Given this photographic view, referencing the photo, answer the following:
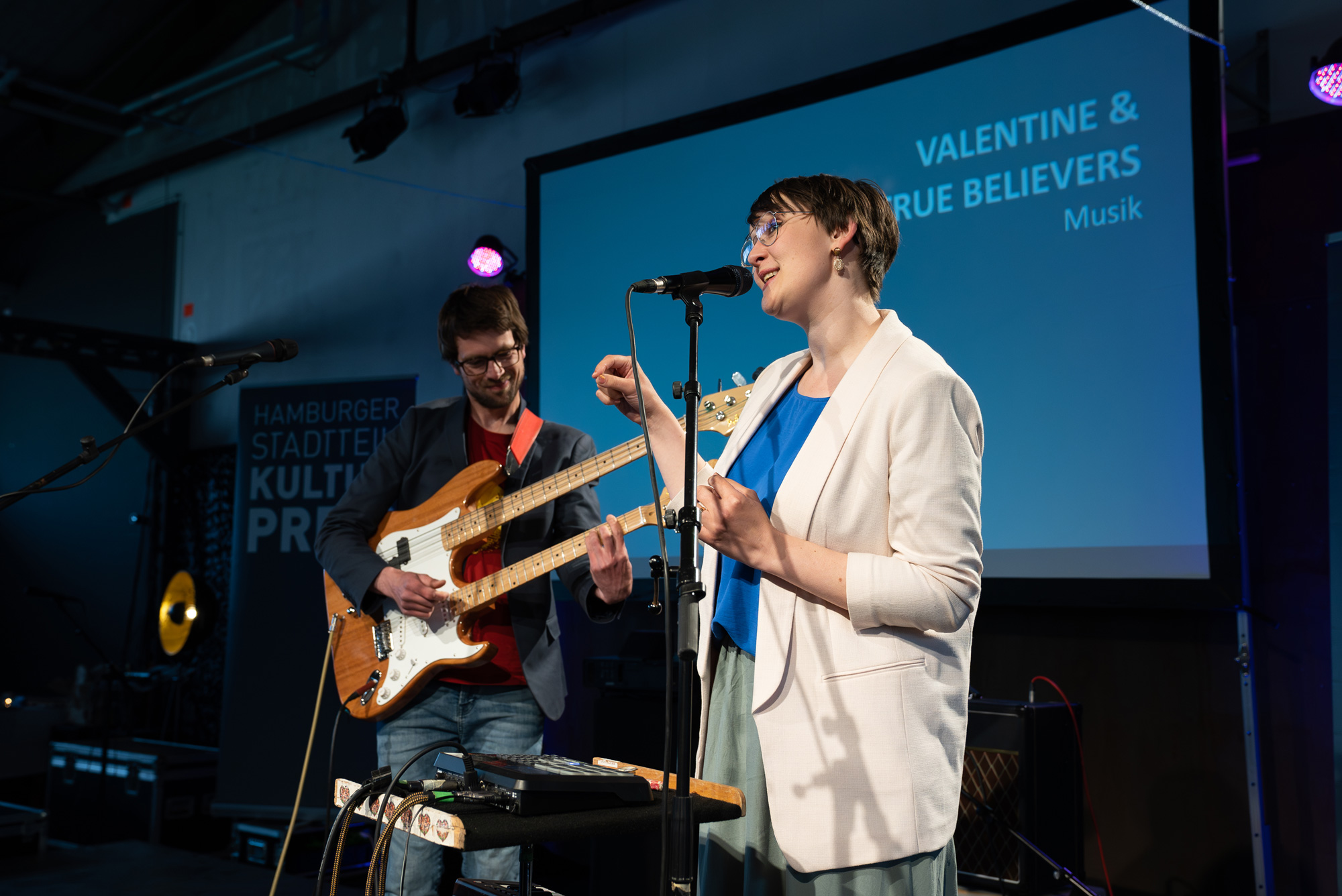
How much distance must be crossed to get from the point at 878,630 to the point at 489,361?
1.64 m

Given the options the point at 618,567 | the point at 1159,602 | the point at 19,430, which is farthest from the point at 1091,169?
the point at 19,430

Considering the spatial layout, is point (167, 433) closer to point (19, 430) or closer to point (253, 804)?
point (19, 430)

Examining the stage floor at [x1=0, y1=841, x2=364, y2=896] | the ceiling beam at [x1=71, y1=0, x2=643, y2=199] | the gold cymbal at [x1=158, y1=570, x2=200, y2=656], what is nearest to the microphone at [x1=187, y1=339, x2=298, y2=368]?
the stage floor at [x1=0, y1=841, x2=364, y2=896]

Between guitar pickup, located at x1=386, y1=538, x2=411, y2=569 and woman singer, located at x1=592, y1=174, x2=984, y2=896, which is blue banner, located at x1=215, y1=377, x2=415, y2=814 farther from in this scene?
woman singer, located at x1=592, y1=174, x2=984, y2=896

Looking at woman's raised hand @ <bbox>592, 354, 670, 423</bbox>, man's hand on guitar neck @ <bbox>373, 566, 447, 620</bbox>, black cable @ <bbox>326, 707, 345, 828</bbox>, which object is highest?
woman's raised hand @ <bbox>592, 354, 670, 423</bbox>

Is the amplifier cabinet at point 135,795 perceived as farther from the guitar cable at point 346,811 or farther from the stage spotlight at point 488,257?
the guitar cable at point 346,811

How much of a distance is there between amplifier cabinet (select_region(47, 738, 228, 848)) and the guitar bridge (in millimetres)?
2730

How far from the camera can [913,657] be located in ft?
4.38

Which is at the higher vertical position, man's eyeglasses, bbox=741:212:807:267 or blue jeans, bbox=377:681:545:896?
man's eyeglasses, bbox=741:212:807:267

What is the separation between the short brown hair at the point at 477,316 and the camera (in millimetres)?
2709

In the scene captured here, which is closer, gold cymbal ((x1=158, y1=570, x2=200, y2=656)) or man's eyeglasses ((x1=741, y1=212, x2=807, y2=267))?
man's eyeglasses ((x1=741, y1=212, x2=807, y2=267))

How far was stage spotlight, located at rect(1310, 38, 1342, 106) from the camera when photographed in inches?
113

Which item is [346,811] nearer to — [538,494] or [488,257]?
[538,494]

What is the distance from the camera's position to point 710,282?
4.91ft
